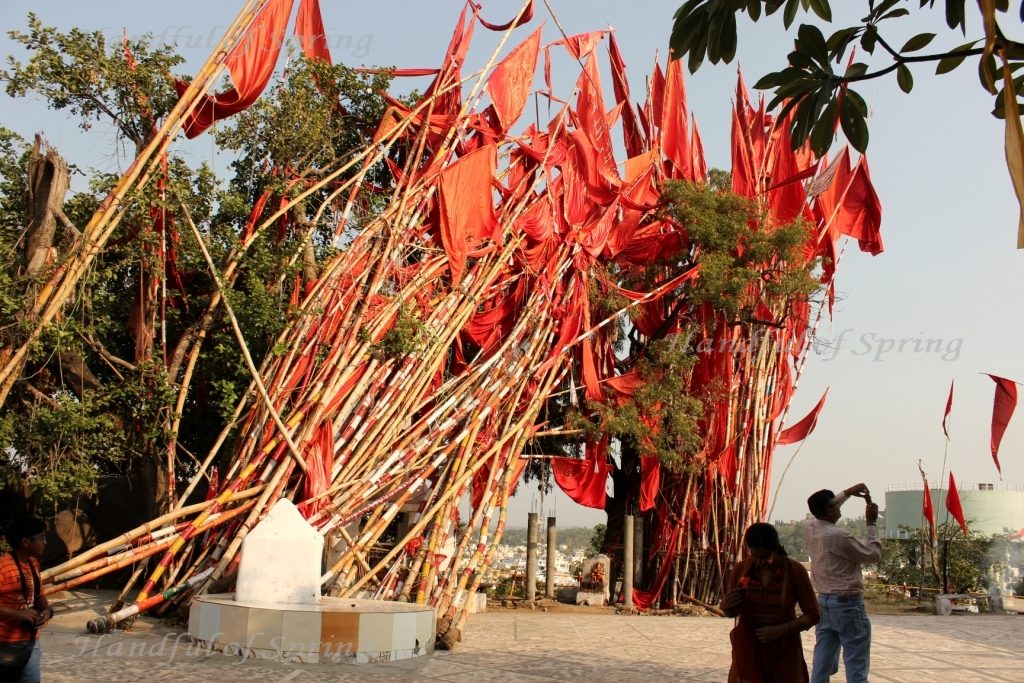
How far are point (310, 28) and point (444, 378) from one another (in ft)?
10.8

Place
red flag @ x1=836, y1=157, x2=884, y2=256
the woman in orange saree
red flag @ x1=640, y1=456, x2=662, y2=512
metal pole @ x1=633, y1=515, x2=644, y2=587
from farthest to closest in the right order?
red flag @ x1=836, y1=157, x2=884, y2=256, metal pole @ x1=633, y1=515, x2=644, y2=587, red flag @ x1=640, y1=456, x2=662, y2=512, the woman in orange saree

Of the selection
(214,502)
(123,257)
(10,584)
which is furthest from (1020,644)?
(123,257)

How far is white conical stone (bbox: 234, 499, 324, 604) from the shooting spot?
4777 mm

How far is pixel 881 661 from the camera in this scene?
502cm

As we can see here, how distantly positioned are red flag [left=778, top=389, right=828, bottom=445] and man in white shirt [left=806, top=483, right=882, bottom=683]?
24.6 feet

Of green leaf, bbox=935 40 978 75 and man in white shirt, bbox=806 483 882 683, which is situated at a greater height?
green leaf, bbox=935 40 978 75

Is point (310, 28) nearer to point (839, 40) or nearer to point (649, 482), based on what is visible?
point (649, 482)

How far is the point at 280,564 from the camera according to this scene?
4816 mm

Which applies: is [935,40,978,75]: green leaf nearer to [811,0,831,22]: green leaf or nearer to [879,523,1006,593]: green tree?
[811,0,831,22]: green leaf

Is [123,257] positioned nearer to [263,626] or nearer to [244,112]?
[244,112]

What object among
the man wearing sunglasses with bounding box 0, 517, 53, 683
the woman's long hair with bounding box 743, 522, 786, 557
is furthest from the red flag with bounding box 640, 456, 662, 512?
the man wearing sunglasses with bounding box 0, 517, 53, 683

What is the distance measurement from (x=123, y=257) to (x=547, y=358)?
371cm

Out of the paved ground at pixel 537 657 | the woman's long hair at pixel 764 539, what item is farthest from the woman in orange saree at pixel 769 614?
the paved ground at pixel 537 657

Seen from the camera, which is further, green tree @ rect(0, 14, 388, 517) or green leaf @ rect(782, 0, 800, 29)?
green tree @ rect(0, 14, 388, 517)
